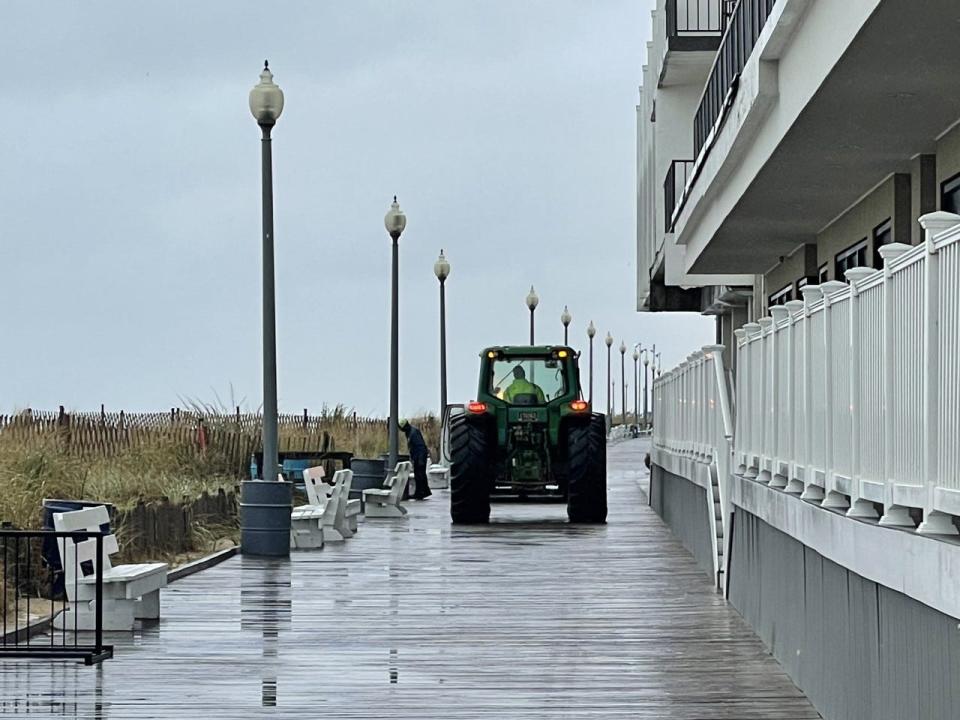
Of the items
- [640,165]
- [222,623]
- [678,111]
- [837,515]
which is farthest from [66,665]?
[640,165]

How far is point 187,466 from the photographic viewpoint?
33125 mm

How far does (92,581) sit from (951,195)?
8.61m

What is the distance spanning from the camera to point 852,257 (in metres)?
22.8

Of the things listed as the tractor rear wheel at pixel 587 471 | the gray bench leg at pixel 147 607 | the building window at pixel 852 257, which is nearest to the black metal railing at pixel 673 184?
the tractor rear wheel at pixel 587 471

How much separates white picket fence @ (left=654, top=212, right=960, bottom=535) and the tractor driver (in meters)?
15.0

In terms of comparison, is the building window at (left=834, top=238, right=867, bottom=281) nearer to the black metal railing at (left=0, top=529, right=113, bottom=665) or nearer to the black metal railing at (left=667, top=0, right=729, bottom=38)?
the black metal railing at (left=0, top=529, right=113, bottom=665)

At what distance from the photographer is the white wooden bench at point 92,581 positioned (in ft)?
46.1

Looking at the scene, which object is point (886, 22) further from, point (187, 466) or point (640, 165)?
point (640, 165)

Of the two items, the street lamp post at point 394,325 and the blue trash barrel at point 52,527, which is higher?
the street lamp post at point 394,325

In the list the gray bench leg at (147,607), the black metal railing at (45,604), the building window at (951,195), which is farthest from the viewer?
the building window at (951,195)

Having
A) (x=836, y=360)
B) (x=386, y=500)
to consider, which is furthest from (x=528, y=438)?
(x=836, y=360)

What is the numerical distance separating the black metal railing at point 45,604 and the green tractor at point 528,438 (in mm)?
11778

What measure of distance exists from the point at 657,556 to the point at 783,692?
11.4 meters

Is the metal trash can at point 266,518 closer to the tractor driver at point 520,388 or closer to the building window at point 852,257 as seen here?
the building window at point 852,257
